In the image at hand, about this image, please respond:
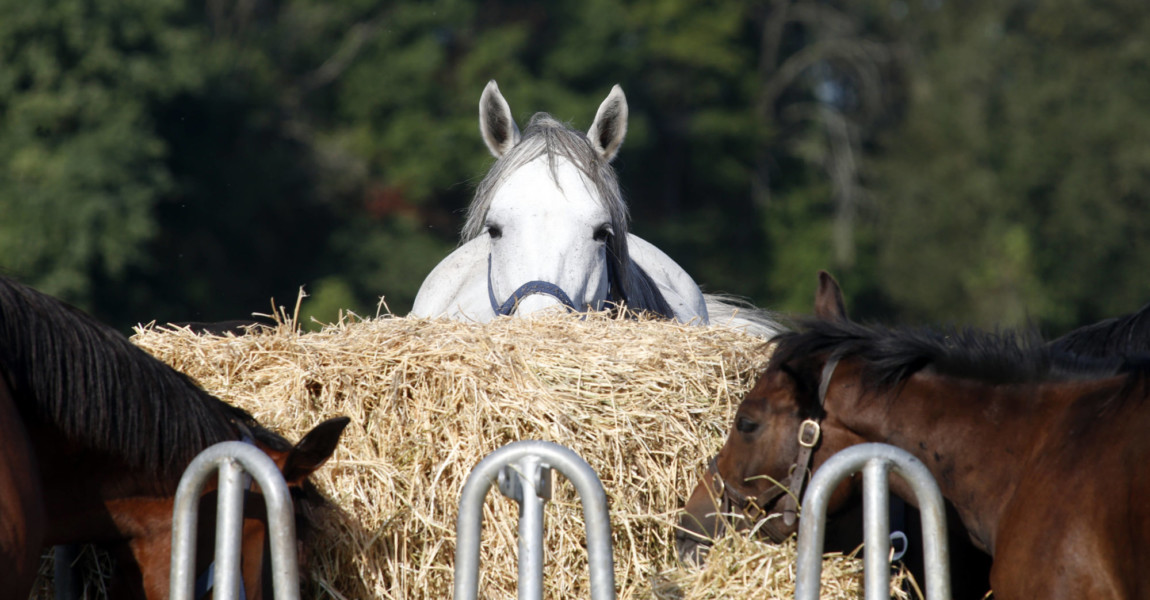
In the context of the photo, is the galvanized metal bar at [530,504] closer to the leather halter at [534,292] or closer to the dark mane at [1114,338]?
the leather halter at [534,292]

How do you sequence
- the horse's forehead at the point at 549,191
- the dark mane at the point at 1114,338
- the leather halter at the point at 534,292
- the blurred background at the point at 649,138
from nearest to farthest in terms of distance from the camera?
1. the dark mane at the point at 1114,338
2. the leather halter at the point at 534,292
3. the horse's forehead at the point at 549,191
4. the blurred background at the point at 649,138

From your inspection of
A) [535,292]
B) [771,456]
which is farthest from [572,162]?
[771,456]

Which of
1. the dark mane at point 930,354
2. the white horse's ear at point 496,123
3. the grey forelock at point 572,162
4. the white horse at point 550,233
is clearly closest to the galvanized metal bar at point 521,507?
the dark mane at point 930,354

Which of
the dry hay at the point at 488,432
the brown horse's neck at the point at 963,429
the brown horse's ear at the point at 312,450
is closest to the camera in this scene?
the brown horse's ear at the point at 312,450

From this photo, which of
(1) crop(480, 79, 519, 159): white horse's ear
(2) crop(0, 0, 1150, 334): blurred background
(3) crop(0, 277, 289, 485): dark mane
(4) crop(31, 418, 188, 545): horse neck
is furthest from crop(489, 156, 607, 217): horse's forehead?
(2) crop(0, 0, 1150, 334): blurred background

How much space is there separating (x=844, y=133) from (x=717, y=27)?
4.15 metres

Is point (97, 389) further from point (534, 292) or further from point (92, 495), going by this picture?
point (534, 292)

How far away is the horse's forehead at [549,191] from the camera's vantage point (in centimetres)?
464

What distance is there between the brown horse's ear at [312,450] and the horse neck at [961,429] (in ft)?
4.31

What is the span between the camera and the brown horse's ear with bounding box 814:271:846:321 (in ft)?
11.9

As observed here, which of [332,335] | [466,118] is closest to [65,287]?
[466,118]

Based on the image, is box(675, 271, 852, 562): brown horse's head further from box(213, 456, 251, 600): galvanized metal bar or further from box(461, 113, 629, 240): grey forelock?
box(461, 113, 629, 240): grey forelock

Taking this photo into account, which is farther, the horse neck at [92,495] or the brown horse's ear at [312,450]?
the horse neck at [92,495]

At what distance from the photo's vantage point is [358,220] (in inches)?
→ 917
